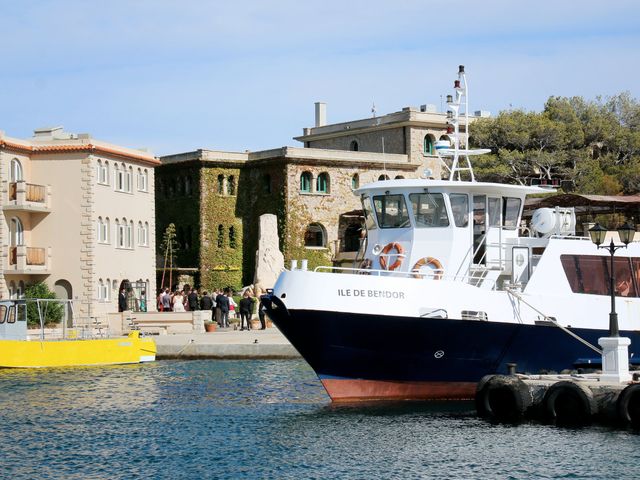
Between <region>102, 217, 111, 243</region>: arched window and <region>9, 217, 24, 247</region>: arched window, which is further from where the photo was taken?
<region>102, 217, 111, 243</region>: arched window

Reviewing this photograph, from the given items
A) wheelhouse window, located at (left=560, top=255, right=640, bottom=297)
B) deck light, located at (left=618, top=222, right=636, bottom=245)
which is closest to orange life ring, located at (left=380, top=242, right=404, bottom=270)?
wheelhouse window, located at (left=560, top=255, right=640, bottom=297)

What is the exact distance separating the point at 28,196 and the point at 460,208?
2852 cm

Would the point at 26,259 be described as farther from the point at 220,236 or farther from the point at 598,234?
the point at 598,234

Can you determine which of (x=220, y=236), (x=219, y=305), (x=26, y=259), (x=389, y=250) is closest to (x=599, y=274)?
(x=389, y=250)

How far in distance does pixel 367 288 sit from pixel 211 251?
46.7 metres

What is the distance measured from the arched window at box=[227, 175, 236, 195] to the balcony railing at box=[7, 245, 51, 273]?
861 inches

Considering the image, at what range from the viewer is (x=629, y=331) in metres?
28.8

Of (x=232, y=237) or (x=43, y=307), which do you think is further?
(x=232, y=237)

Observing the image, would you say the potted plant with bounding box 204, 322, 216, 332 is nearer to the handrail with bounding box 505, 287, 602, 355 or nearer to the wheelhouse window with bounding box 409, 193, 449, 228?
the wheelhouse window with bounding box 409, 193, 449, 228

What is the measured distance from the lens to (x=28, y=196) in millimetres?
52750

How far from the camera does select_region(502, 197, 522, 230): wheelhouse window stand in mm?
29641

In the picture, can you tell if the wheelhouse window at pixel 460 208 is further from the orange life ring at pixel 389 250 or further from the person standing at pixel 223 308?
the person standing at pixel 223 308

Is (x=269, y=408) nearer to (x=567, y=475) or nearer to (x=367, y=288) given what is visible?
(x=367, y=288)

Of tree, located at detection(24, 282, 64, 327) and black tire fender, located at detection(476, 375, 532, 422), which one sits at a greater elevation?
tree, located at detection(24, 282, 64, 327)
